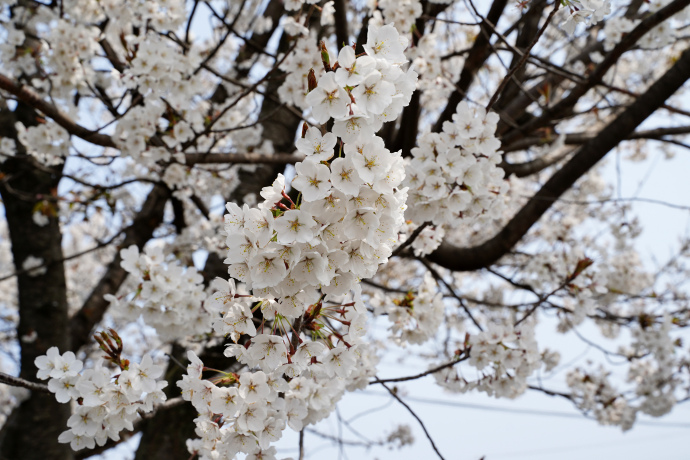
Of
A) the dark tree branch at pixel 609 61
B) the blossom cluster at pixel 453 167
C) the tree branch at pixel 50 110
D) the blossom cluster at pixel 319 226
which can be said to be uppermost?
the dark tree branch at pixel 609 61

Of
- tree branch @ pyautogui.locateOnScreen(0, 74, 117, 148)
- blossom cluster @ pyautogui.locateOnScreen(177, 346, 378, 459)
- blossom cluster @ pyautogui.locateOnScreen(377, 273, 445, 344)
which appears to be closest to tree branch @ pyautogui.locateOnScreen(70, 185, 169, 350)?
tree branch @ pyautogui.locateOnScreen(0, 74, 117, 148)

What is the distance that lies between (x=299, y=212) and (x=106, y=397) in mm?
905

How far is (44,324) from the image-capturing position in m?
3.37

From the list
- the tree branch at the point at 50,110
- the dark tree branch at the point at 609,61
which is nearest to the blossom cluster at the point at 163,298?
the tree branch at the point at 50,110

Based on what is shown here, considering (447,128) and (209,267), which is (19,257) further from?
(447,128)

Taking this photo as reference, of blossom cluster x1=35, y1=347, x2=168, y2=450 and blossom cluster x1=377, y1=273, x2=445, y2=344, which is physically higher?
blossom cluster x1=377, y1=273, x2=445, y2=344

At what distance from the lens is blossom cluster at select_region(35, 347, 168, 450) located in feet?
4.55

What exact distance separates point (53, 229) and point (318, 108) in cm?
350

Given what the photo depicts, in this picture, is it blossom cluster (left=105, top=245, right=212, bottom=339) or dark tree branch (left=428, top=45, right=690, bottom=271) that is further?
dark tree branch (left=428, top=45, right=690, bottom=271)

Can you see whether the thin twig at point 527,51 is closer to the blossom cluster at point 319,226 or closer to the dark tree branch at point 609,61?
the blossom cluster at point 319,226

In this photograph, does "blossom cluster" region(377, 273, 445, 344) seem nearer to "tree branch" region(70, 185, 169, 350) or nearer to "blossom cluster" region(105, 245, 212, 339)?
"blossom cluster" region(105, 245, 212, 339)

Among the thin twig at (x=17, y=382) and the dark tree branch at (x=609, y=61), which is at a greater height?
the dark tree branch at (x=609, y=61)

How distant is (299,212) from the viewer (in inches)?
38.2

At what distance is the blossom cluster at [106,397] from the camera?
139 centimetres
